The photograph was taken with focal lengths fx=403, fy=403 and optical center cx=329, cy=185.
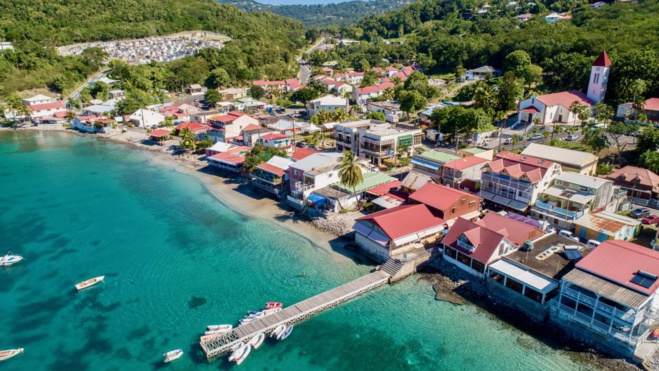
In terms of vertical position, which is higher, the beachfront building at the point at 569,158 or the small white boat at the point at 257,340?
the beachfront building at the point at 569,158

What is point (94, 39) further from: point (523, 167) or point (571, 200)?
point (571, 200)

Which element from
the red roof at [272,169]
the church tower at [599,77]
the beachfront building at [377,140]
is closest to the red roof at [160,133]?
the red roof at [272,169]

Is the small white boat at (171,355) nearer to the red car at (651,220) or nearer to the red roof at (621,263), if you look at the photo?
the red roof at (621,263)

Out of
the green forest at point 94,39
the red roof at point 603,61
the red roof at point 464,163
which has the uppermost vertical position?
the green forest at point 94,39

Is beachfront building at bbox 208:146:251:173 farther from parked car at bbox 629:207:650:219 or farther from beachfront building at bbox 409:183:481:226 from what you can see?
parked car at bbox 629:207:650:219

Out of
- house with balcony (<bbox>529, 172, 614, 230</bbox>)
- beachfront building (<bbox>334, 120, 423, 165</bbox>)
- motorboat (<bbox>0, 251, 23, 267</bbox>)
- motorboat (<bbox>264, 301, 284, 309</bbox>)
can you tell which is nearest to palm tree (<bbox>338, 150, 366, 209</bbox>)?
beachfront building (<bbox>334, 120, 423, 165</bbox>)

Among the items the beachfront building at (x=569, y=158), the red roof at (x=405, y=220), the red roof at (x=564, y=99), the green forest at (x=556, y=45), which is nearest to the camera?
the red roof at (x=405, y=220)

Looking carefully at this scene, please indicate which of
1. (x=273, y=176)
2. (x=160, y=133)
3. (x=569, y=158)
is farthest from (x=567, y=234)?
(x=160, y=133)
